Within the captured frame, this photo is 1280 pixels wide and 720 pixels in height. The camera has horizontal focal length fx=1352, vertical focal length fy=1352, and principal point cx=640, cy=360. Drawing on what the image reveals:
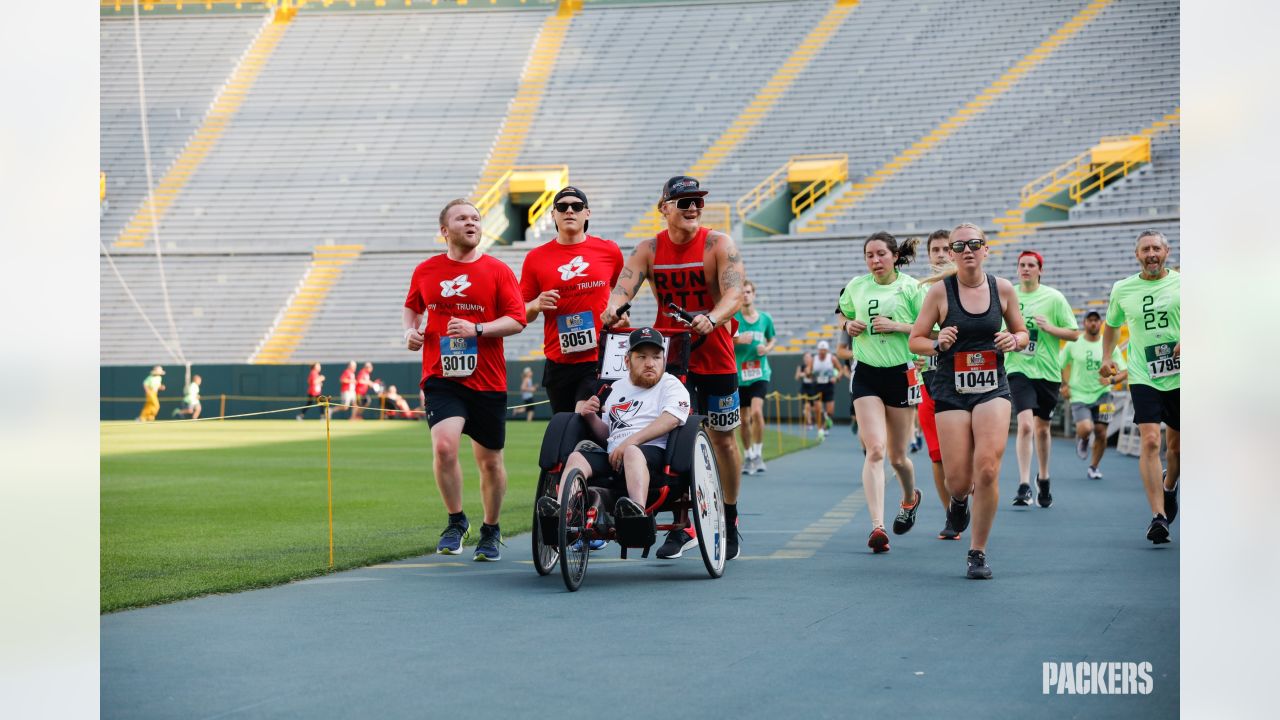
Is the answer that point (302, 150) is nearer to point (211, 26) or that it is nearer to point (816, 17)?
point (211, 26)

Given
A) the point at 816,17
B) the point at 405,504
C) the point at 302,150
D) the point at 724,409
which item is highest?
the point at 816,17

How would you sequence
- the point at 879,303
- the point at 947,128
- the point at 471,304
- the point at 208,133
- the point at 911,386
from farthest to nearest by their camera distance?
the point at 208,133 < the point at 947,128 < the point at 879,303 < the point at 911,386 < the point at 471,304

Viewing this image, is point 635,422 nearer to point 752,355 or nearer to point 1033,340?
point 1033,340

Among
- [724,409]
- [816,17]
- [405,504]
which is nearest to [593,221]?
[816,17]

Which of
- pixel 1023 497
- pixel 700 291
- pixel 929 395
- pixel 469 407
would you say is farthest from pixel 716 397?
pixel 1023 497

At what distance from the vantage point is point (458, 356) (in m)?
8.17

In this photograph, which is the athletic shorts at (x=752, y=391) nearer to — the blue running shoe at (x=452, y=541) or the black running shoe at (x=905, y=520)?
the black running shoe at (x=905, y=520)

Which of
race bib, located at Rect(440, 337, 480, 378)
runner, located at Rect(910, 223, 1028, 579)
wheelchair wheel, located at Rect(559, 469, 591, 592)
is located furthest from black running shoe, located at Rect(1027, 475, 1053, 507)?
wheelchair wheel, located at Rect(559, 469, 591, 592)

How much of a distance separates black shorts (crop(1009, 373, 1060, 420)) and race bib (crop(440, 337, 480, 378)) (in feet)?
18.3

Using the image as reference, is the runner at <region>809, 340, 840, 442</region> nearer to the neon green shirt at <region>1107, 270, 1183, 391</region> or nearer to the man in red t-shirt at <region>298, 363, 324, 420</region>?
the man in red t-shirt at <region>298, 363, 324, 420</region>

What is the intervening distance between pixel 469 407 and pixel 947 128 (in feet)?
102

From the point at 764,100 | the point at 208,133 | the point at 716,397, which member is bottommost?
the point at 716,397
